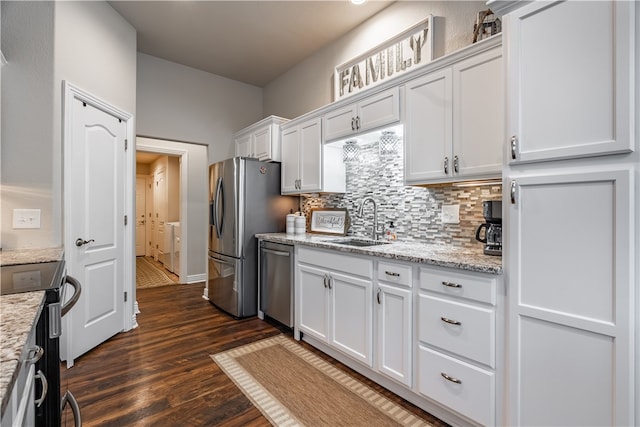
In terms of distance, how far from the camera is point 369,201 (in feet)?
9.81

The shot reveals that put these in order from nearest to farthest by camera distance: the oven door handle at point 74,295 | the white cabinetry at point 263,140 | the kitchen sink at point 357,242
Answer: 1. the oven door handle at point 74,295
2. the kitchen sink at point 357,242
3. the white cabinetry at point 263,140

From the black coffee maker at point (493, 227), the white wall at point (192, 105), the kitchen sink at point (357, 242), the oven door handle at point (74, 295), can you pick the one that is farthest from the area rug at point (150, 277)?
the black coffee maker at point (493, 227)

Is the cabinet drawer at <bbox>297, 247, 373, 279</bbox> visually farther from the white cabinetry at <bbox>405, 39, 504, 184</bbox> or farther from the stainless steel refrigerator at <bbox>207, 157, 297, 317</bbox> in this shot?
the stainless steel refrigerator at <bbox>207, 157, 297, 317</bbox>

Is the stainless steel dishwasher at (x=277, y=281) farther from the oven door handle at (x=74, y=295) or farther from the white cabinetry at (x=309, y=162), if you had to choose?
the oven door handle at (x=74, y=295)

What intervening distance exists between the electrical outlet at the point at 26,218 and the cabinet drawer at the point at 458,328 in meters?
2.69

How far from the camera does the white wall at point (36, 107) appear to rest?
84.0 inches

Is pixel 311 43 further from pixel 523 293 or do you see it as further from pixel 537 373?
pixel 537 373

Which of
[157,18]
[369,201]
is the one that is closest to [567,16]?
[369,201]

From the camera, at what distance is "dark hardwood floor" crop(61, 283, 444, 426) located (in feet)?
5.85

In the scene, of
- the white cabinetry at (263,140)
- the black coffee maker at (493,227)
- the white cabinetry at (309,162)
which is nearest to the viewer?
the black coffee maker at (493,227)

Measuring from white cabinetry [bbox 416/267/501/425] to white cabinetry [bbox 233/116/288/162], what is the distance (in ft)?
8.26

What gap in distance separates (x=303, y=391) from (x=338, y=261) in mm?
906

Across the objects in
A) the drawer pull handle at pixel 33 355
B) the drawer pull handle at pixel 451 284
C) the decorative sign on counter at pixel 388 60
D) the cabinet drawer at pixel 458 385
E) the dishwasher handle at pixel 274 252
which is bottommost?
the cabinet drawer at pixel 458 385

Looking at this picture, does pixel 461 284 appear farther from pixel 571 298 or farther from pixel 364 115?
pixel 364 115
